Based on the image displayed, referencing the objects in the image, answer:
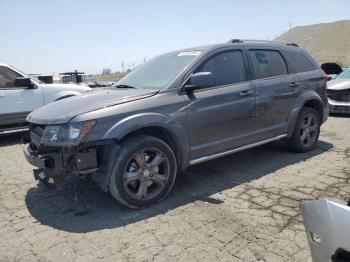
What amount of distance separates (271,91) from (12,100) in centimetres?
562

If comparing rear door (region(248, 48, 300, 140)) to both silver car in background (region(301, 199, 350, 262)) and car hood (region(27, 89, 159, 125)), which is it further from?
Result: silver car in background (region(301, 199, 350, 262))

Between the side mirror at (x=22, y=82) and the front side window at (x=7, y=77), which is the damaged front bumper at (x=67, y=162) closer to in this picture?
the side mirror at (x=22, y=82)

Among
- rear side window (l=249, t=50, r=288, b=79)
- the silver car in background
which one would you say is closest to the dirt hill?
rear side window (l=249, t=50, r=288, b=79)

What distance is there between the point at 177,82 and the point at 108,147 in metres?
1.17

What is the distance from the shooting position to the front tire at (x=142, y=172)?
363 cm

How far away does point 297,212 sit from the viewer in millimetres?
3641

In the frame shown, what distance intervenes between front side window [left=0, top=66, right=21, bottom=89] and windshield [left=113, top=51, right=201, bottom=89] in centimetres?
391

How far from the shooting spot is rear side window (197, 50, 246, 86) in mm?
4569

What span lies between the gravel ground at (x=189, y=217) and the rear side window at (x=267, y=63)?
136 centimetres

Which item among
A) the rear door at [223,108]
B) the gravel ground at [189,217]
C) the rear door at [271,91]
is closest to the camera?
the gravel ground at [189,217]

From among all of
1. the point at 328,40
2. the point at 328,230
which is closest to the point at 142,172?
the point at 328,230

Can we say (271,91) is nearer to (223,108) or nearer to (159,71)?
(223,108)

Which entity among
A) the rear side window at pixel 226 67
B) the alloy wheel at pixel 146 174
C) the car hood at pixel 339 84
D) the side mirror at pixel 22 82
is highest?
the rear side window at pixel 226 67

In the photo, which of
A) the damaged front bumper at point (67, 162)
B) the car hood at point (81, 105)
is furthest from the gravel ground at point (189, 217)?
the car hood at point (81, 105)
